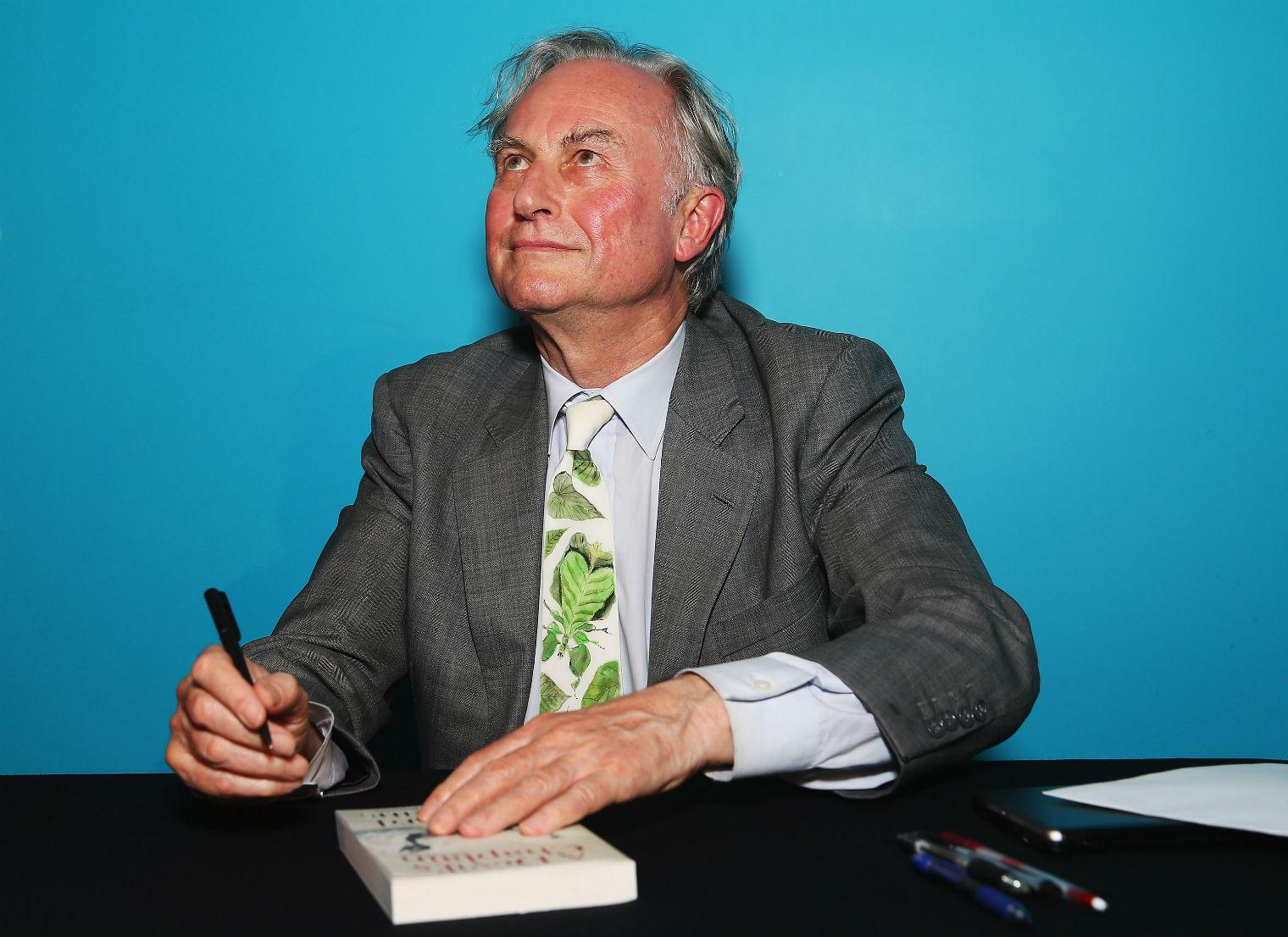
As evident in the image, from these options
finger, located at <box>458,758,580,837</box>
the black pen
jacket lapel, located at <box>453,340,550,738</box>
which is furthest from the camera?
jacket lapel, located at <box>453,340,550,738</box>

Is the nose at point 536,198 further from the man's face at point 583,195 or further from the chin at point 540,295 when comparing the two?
the chin at point 540,295

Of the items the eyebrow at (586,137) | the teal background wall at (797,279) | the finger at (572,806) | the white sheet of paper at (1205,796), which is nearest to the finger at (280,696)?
the finger at (572,806)

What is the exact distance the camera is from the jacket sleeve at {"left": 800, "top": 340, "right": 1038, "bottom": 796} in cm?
123

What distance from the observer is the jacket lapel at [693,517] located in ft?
5.59

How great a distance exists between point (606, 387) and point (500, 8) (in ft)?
2.75

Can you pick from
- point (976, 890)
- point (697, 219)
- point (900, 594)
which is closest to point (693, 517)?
point (900, 594)

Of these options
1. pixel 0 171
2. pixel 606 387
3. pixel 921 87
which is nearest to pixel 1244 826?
pixel 606 387

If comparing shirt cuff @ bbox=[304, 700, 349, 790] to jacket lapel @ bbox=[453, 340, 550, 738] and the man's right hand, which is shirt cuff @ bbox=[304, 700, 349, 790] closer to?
the man's right hand

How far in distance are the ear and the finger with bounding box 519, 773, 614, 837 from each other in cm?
114

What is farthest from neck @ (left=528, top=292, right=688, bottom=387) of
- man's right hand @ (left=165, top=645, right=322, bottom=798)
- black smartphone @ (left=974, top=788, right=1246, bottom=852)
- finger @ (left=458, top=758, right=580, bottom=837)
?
black smartphone @ (left=974, top=788, right=1246, bottom=852)

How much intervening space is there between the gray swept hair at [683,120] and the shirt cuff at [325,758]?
0.99 metres

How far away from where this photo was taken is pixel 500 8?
230 centimetres

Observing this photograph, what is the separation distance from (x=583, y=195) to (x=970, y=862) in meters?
1.24

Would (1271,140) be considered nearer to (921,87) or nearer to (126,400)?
(921,87)
